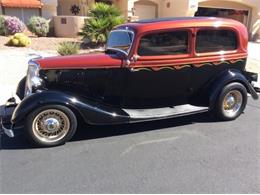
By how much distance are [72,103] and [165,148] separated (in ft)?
5.00

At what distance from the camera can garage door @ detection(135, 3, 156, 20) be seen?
2333 cm

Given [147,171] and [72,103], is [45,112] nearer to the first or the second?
[72,103]

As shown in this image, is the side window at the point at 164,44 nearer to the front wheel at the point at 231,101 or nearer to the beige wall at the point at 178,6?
the front wheel at the point at 231,101

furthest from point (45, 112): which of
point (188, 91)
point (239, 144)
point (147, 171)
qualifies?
point (239, 144)

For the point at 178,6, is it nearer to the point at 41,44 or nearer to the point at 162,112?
the point at 41,44

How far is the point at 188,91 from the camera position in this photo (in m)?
6.16

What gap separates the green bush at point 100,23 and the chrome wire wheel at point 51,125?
34.4ft

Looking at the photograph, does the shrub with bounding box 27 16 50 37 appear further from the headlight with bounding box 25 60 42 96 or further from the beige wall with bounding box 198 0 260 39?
the headlight with bounding box 25 60 42 96

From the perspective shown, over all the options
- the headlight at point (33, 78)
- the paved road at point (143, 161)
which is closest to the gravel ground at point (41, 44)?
the headlight at point (33, 78)

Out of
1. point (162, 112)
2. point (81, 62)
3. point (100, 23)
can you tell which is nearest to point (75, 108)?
point (81, 62)

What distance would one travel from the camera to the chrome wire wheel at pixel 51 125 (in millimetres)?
5023

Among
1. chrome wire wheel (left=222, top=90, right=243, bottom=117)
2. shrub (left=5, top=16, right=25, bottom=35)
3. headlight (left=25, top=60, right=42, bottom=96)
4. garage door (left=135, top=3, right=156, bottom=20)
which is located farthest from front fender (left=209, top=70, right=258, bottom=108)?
garage door (left=135, top=3, right=156, bottom=20)

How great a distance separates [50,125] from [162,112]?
1.90m

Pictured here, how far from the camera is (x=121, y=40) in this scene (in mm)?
6004
